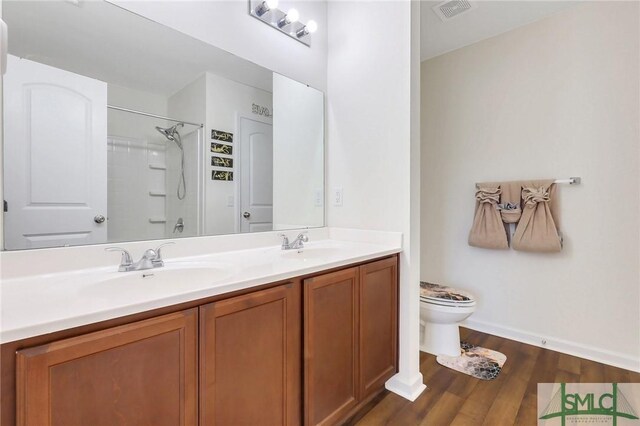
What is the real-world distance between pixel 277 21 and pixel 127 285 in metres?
1.63

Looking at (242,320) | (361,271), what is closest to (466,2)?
(361,271)

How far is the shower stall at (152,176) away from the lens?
47.5 inches

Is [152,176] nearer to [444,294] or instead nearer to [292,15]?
[292,15]

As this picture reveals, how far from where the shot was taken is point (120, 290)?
992mm

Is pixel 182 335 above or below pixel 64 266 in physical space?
below

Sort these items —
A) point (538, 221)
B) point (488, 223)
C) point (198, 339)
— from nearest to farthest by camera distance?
point (198, 339)
point (538, 221)
point (488, 223)

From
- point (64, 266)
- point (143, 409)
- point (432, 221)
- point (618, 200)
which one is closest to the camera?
point (143, 409)

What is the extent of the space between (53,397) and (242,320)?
0.45 metres

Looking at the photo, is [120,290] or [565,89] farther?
[565,89]

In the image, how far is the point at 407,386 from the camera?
162 cm

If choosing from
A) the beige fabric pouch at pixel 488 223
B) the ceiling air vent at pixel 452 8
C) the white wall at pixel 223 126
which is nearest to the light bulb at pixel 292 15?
the white wall at pixel 223 126

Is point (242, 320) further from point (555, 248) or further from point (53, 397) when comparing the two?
point (555, 248)

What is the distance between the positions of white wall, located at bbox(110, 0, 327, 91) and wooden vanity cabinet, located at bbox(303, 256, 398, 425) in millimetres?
1300

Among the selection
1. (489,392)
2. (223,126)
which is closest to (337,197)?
(223,126)
